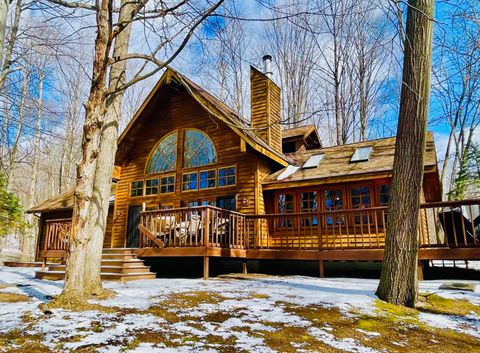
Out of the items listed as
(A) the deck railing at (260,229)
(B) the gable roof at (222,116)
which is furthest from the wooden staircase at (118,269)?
(B) the gable roof at (222,116)

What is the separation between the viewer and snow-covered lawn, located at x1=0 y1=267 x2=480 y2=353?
3027 millimetres

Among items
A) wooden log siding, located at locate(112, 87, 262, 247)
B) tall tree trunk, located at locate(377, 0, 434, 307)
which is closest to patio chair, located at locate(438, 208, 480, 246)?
tall tree trunk, located at locate(377, 0, 434, 307)

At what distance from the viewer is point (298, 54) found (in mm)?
23672

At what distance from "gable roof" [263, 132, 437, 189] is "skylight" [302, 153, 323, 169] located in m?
0.14

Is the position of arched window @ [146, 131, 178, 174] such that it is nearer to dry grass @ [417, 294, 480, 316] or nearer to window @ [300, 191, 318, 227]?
window @ [300, 191, 318, 227]

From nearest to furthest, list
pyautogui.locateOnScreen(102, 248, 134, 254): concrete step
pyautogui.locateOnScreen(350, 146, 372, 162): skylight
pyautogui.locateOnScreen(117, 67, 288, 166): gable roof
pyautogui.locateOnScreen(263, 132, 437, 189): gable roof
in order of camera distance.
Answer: pyautogui.locateOnScreen(102, 248, 134, 254): concrete step → pyautogui.locateOnScreen(263, 132, 437, 189): gable roof → pyautogui.locateOnScreen(117, 67, 288, 166): gable roof → pyautogui.locateOnScreen(350, 146, 372, 162): skylight

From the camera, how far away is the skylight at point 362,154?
1098 centimetres

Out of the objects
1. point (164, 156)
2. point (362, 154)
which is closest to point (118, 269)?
point (164, 156)

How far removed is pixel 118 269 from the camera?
8.49 m

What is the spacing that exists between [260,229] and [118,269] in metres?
4.33

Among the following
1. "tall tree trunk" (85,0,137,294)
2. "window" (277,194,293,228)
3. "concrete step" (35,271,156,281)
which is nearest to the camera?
"tall tree trunk" (85,0,137,294)

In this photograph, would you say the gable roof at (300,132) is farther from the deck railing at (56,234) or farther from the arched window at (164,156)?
the deck railing at (56,234)

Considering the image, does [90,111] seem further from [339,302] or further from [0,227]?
[0,227]

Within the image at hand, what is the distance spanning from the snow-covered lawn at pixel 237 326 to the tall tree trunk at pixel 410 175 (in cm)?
39
